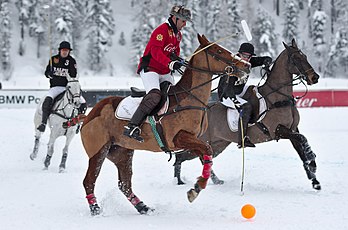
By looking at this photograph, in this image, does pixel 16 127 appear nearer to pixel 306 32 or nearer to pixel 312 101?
pixel 312 101

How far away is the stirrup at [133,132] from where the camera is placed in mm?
7301

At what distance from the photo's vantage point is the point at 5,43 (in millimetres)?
61406

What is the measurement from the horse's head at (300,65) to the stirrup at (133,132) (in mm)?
3503

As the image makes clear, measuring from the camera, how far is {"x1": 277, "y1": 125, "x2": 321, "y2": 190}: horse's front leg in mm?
9047

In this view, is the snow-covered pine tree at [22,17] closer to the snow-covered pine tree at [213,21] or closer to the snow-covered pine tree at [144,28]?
the snow-covered pine tree at [144,28]

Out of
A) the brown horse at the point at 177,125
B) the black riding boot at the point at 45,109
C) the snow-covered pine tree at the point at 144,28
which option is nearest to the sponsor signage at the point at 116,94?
the black riding boot at the point at 45,109

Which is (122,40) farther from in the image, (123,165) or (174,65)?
(174,65)

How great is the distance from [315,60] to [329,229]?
2491 inches

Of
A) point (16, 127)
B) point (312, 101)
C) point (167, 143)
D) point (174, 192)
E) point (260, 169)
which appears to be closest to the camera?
point (167, 143)

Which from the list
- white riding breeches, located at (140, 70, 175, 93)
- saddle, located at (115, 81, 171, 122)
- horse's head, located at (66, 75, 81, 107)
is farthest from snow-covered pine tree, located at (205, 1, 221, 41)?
white riding breeches, located at (140, 70, 175, 93)

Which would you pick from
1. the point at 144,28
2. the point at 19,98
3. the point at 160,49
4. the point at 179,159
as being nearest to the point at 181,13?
the point at 160,49

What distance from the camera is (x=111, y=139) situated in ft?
25.6

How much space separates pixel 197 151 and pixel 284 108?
3.15 metres

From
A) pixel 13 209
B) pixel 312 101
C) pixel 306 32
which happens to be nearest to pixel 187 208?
pixel 13 209
